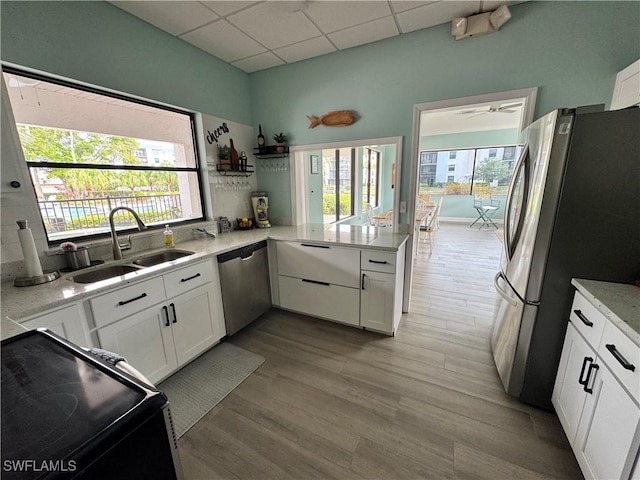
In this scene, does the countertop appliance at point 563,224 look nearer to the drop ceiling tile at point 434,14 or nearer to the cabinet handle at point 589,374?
the cabinet handle at point 589,374

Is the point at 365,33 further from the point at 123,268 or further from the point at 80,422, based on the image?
the point at 80,422

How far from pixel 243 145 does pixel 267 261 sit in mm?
1477

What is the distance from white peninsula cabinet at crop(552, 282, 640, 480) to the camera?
0.97 m

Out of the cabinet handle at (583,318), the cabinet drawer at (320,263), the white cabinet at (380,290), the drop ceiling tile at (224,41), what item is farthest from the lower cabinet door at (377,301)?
the drop ceiling tile at (224,41)

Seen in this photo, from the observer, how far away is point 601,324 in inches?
46.1

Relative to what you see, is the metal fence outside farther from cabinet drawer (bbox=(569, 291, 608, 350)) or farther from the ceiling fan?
the ceiling fan

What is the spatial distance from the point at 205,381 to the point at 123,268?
1040 mm

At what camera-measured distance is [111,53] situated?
1922 millimetres

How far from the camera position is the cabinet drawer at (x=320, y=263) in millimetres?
2381

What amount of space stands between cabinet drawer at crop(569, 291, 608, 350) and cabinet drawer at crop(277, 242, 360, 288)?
1407mm

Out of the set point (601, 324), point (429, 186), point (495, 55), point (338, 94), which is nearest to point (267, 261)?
point (338, 94)

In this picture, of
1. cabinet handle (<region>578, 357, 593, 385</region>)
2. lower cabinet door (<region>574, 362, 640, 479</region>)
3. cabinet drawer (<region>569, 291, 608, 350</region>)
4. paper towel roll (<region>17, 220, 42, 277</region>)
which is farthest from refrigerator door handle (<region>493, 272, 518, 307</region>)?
paper towel roll (<region>17, 220, 42, 277</region>)

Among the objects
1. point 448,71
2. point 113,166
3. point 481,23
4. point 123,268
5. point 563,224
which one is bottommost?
point 123,268

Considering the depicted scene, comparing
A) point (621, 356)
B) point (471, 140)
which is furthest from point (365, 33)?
point (471, 140)
